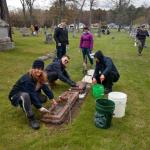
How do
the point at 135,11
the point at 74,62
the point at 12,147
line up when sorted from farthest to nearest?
the point at 135,11 < the point at 74,62 < the point at 12,147

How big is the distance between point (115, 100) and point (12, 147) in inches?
96.4

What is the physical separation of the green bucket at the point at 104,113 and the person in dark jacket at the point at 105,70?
176cm

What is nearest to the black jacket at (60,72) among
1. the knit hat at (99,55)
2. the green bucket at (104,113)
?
the knit hat at (99,55)

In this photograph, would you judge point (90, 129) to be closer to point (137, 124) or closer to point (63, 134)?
point (63, 134)

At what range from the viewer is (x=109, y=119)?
5598mm

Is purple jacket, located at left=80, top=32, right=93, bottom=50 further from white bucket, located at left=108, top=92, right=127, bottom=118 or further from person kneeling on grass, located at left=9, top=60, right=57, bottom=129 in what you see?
person kneeling on grass, located at left=9, top=60, right=57, bottom=129

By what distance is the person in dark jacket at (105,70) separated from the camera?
7.70 meters

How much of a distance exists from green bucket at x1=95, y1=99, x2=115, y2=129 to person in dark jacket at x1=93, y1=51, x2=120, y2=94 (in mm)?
1765

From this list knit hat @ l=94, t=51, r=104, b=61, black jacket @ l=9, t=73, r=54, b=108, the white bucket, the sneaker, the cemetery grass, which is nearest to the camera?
the cemetery grass

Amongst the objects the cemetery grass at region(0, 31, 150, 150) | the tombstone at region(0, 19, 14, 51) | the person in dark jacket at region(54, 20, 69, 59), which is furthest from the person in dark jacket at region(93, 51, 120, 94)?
the tombstone at region(0, 19, 14, 51)

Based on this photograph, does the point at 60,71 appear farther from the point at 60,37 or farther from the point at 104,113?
the point at 60,37

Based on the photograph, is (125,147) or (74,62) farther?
(74,62)

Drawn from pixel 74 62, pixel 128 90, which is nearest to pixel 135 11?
pixel 74 62

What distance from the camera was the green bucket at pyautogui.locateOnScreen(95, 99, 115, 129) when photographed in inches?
213
